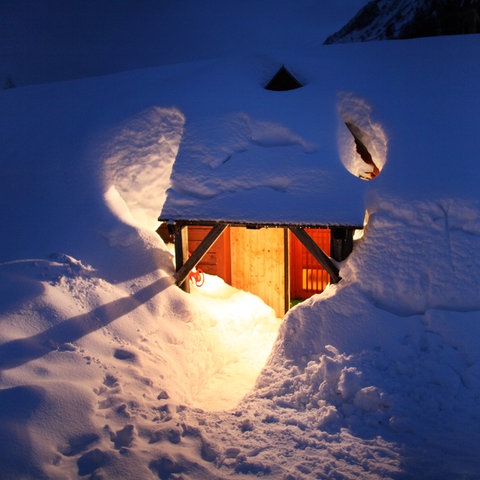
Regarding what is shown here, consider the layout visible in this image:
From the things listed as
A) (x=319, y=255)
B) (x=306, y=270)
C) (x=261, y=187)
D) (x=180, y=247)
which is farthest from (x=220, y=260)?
(x=319, y=255)

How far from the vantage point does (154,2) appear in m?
79.8

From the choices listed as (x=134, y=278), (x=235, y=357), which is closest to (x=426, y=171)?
(x=235, y=357)

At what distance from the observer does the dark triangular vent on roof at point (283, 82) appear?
9758 millimetres

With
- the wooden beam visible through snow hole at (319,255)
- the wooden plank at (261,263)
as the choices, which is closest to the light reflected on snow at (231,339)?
the wooden plank at (261,263)

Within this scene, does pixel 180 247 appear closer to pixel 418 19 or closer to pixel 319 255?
pixel 319 255

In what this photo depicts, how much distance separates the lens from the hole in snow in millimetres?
8219

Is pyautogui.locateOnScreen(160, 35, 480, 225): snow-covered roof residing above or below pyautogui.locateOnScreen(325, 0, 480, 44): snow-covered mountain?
below

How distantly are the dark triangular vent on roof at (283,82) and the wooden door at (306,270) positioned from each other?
377cm

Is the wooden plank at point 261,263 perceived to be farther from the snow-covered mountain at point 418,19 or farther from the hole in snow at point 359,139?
the snow-covered mountain at point 418,19

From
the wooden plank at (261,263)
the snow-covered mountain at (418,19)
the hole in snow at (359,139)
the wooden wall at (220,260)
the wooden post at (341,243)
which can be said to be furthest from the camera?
the snow-covered mountain at (418,19)

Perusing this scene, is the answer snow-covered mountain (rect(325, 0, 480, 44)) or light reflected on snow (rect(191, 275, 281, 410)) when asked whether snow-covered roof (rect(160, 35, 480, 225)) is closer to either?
light reflected on snow (rect(191, 275, 281, 410))

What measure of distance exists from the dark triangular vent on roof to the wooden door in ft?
12.4

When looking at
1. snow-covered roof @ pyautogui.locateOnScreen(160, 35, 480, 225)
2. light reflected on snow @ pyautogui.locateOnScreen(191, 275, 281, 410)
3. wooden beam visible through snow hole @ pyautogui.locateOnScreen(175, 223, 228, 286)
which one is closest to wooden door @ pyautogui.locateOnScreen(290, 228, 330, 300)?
light reflected on snow @ pyautogui.locateOnScreen(191, 275, 281, 410)

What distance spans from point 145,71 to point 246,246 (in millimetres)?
5625
